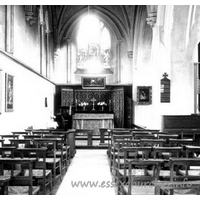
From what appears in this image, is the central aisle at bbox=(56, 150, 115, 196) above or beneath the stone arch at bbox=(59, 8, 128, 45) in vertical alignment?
beneath

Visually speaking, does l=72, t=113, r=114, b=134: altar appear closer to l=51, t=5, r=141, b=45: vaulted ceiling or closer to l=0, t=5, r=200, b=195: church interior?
l=0, t=5, r=200, b=195: church interior

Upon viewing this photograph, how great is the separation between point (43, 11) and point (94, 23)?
16.6ft

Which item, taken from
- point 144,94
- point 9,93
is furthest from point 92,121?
point 9,93

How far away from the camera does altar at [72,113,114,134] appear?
1744 centimetres

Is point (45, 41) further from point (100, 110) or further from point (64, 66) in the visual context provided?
point (100, 110)

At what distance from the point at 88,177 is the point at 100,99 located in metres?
12.7

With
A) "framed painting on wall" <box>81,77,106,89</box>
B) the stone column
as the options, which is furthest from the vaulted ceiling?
the stone column

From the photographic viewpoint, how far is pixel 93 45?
20.9m

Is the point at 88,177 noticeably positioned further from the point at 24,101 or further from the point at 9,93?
the point at 24,101

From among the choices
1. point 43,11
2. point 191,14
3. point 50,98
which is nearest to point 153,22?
point 191,14

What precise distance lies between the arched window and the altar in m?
4.22

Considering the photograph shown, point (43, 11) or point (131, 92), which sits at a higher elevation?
point (43, 11)

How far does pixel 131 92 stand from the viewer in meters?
20.0

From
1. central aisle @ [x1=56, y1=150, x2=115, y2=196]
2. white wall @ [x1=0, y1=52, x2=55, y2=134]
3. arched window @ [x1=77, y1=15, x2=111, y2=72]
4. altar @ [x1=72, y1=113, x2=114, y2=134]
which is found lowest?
central aisle @ [x1=56, y1=150, x2=115, y2=196]
